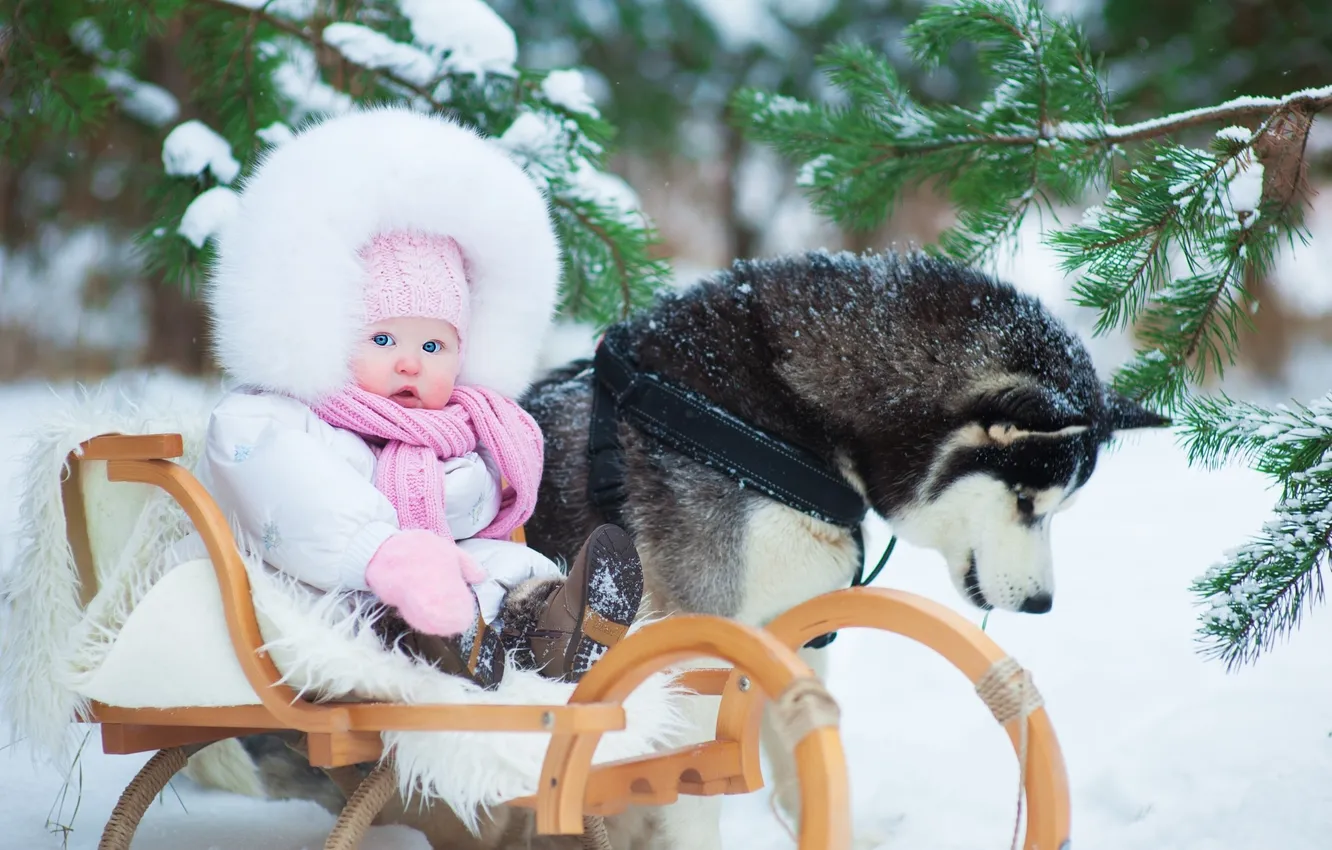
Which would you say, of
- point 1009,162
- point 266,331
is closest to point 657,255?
point 1009,162

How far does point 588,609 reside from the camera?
1.49m

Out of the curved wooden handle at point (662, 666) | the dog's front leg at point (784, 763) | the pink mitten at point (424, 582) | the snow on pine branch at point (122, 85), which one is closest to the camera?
the curved wooden handle at point (662, 666)

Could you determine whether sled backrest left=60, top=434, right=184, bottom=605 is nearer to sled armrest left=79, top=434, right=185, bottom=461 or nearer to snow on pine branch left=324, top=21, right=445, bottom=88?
sled armrest left=79, top=434, right=185, bottom=461

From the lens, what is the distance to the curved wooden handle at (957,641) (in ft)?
4.11

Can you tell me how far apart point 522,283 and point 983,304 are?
31.0 inches

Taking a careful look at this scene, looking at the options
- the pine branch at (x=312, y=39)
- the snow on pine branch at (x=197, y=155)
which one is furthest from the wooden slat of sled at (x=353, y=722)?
the pine branch at (x=312, y=39)

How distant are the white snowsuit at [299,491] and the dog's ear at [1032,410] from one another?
77 cm

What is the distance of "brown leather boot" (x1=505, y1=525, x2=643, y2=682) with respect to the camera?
1479mm

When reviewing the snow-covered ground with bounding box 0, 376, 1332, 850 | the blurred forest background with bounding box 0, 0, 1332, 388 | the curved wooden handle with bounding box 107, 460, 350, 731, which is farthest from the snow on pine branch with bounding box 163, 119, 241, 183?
the curved wooden handle with bounding box 107, 460, 350, 731

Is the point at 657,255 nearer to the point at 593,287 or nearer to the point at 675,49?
the point at 593,287

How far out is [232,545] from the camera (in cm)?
139

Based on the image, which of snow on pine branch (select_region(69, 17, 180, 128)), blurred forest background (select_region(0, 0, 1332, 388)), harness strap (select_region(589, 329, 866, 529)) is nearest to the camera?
harness strap (select_region(589, 329, 866, 529))

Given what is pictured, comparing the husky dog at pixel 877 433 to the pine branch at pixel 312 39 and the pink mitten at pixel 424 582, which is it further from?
the pine branch at pixel 312 39

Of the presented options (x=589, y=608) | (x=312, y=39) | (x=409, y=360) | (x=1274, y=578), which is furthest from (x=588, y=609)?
(x=312, y=39)
